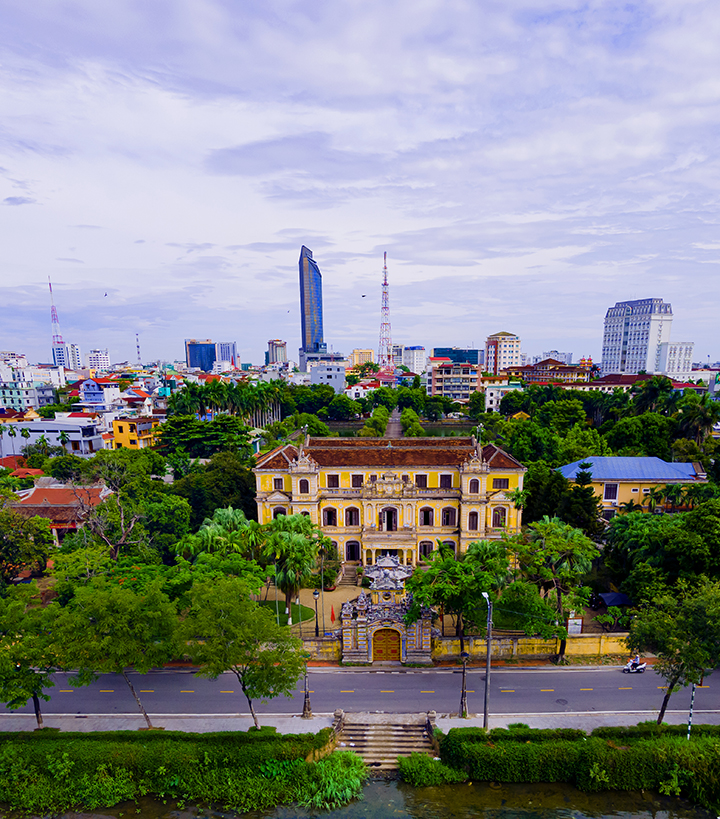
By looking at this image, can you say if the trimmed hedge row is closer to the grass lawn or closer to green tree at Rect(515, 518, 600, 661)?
green tree at Rect(515, 518, 600, 661)

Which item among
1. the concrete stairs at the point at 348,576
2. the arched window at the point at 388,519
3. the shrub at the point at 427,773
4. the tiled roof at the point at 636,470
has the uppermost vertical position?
the tiled roof at the point at 636,470

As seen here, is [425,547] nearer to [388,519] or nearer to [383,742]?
[388,519]

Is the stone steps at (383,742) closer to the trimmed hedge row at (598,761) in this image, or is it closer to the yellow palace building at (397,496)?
the trimmed hedge row at (598,761)

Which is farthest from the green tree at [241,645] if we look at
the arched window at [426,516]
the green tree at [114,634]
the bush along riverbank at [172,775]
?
the arched window at [426,516]

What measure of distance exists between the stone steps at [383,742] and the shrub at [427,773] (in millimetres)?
928

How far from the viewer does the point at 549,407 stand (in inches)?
4218

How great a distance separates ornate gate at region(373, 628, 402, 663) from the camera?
3550cm

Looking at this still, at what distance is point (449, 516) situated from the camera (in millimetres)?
50781

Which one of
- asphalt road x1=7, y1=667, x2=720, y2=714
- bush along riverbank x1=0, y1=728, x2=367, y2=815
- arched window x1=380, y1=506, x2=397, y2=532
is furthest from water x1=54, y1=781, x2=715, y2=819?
arched window x1=380, y1=506, x2=397, y2=532

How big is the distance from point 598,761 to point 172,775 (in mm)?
22913

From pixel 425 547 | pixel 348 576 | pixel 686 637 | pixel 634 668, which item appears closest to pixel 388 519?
pixel 425 547

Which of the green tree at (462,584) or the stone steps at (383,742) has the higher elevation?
the green tree at (462,584)

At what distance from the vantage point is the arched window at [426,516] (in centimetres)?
5066

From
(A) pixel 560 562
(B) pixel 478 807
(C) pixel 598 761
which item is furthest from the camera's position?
(A) pixel 560 562
